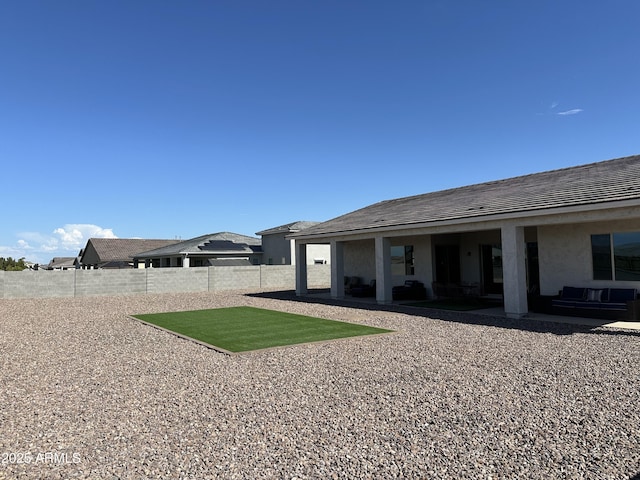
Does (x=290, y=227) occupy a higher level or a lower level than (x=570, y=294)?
higher

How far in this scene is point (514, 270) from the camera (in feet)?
39.0

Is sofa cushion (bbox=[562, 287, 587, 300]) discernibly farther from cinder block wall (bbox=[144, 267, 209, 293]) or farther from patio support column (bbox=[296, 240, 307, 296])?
cinder block wall (bbox=[144, 267, 209, 293])

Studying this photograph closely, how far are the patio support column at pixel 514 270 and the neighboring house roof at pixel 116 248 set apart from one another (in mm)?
45290

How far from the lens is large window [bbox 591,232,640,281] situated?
37.5 ft

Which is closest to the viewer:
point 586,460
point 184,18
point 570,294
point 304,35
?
point 586,460

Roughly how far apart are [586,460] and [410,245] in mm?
15836

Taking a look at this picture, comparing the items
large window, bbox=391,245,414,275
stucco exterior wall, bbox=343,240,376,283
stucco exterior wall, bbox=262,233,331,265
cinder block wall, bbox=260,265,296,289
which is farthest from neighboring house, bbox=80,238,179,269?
large window, bbox=391,245,414,275

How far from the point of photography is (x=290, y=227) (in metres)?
36.6

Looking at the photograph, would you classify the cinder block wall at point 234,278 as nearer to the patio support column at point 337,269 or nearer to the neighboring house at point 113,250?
the patio support column at point 337,269

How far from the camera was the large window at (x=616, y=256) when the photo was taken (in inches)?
450

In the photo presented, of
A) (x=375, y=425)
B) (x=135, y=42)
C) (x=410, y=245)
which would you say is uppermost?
(x=135, y=42)

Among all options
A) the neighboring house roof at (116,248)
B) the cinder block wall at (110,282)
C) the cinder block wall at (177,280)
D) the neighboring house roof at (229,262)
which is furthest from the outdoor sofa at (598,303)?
the neighboring house roof at (116,248)

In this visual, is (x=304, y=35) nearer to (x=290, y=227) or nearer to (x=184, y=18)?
(x=184, y=18)

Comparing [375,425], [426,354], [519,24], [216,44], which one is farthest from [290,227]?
[375,425]
